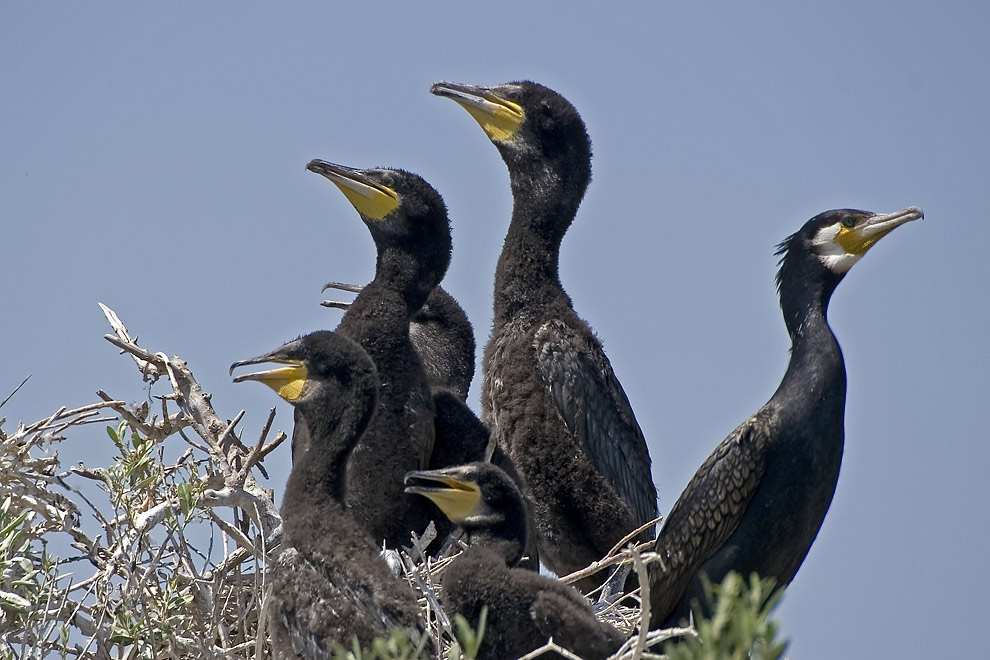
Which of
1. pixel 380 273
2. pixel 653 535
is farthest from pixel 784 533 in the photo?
pixel 380 273

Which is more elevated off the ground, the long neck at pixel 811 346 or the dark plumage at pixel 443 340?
the dark plumage at pixel 443 340

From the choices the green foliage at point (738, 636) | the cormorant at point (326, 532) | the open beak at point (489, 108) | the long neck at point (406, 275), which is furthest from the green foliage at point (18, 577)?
the open beak at point (489, 108)

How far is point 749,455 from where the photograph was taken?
6.27m

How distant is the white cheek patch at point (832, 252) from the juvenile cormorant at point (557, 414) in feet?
4.11

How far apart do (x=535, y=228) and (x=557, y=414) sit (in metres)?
1.07

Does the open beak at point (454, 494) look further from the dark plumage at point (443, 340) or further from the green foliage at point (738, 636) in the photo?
the green foliage at point (738, 636)

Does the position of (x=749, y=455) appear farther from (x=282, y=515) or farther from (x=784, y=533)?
(x=282, y=515)

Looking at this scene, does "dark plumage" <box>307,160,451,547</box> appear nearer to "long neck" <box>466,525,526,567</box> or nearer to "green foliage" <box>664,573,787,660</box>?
"long neck" <box>466,525,526,567</box>

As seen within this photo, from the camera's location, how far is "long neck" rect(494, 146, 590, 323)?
7.49 meters

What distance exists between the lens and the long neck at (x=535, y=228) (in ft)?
24.6

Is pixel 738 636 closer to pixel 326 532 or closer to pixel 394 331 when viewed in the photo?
pixel 326 532

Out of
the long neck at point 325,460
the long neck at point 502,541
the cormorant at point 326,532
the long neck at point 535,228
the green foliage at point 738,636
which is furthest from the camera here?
the long neck at point 535,228

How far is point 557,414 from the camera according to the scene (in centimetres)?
723

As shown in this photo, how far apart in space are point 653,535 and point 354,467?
183cm
